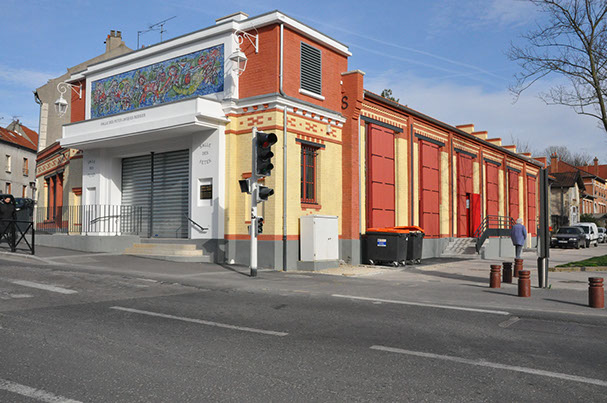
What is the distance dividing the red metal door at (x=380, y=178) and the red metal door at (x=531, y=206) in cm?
2217

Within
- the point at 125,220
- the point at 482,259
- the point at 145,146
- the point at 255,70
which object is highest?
the point at 255,70

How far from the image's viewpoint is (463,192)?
2894 cm

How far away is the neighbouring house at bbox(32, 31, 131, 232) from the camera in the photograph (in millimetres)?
22875

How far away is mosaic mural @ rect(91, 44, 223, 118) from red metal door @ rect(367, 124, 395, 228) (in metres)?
6.58

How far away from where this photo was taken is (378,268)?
1739cm

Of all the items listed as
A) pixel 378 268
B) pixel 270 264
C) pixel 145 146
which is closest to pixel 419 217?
pixel 378 268

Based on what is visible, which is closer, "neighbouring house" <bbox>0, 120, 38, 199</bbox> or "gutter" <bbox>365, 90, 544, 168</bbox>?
"gutter" <bbox>365, 90, 544, 168</bbox>

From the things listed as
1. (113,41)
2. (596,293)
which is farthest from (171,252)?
(113,41)

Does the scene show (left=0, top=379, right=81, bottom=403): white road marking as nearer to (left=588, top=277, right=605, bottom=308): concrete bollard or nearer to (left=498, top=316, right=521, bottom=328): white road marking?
(left=498, top=316, right=521, bottom=328): white road marking

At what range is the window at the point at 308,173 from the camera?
17.3 metres

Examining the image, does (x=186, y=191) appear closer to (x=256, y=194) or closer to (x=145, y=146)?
(x=145, y=146)

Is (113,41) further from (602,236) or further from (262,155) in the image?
(602,236)

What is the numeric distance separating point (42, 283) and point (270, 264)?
6965mm

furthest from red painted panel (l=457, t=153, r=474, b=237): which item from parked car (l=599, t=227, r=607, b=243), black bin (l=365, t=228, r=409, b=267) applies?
parked car (l=599, t=227, r=607, b=243)
